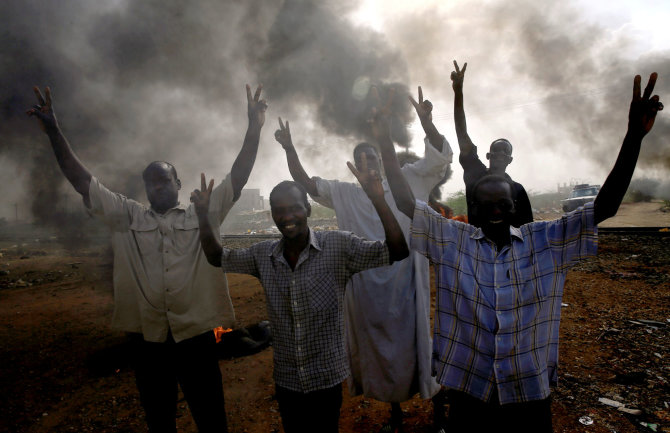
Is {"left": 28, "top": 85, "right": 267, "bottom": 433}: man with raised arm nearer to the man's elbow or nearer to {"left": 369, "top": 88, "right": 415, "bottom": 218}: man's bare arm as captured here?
the man's elbow

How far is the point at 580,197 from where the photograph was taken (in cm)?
1981

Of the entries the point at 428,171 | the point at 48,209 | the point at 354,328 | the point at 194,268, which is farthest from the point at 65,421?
the point at 48,209

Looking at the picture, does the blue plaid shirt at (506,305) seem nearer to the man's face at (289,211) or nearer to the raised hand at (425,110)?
the man's face at (289,211)

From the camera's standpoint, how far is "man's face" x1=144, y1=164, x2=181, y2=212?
2.18m

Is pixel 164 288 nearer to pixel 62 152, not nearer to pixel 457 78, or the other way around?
pixel 62 152

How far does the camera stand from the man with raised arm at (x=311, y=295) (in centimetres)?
175

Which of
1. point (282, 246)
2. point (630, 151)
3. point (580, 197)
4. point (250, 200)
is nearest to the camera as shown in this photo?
point (630, 151)

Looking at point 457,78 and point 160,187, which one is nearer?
point 160,187

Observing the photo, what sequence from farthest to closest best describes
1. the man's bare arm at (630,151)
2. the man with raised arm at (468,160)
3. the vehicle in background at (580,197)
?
the vehicle in background at (580,197) < the man with raised arm at (468,160) < the man's bare arm at (630,151)

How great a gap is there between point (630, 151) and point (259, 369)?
12.0 feet

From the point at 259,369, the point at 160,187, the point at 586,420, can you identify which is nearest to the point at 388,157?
the point at 160,187

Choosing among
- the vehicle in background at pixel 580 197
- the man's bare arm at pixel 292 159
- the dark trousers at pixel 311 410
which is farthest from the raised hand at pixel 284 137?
the vehicle in background at pixel 580 197

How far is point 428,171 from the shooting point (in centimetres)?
258

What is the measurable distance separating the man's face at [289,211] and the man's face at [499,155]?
1798 millimetres
